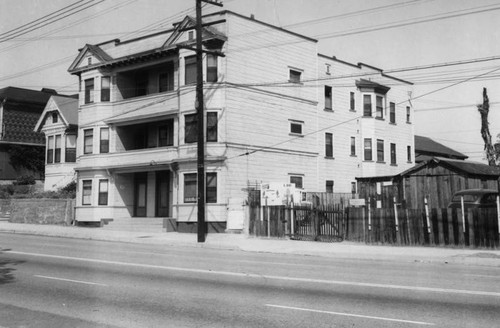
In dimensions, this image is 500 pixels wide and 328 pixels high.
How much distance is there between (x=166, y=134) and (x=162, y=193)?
3.81m

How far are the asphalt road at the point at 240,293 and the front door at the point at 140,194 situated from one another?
18.7m

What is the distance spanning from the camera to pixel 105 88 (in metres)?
35.4

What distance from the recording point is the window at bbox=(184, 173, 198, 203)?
1166 inches

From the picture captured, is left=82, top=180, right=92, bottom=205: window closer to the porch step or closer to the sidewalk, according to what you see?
the porch step

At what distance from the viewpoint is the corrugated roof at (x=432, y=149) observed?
2105 inches

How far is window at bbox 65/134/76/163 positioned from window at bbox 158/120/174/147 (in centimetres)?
1120

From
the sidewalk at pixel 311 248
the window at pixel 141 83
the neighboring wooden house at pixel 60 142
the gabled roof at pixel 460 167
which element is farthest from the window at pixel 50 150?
the gabled roof at pixel 460 167

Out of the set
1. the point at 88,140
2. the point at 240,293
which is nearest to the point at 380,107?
the point at 88,140

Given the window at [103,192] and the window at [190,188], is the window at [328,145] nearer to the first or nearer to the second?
the window at [190,188]

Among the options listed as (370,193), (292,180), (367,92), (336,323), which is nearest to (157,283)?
(336,323)

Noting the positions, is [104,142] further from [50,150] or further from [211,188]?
[50,150]

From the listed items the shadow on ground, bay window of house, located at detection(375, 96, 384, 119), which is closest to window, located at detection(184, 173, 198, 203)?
the shadow on ground

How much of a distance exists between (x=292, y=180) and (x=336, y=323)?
84.5 ft

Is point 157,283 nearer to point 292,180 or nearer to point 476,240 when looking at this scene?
point 476,240
